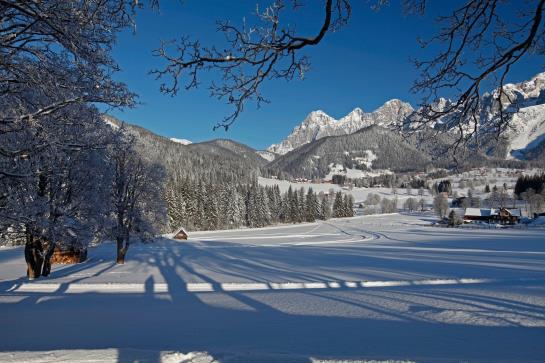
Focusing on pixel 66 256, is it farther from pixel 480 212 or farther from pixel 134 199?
pixel 480 212

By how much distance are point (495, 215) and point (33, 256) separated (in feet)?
311

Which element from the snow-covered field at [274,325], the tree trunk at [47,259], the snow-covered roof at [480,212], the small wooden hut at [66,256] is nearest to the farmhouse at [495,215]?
the snow-covered roof at [480,212]

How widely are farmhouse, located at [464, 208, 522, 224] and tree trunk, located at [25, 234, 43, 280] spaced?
88144mm

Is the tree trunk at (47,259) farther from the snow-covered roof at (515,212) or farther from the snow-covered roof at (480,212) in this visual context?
the snow-covered roof at (480,212)

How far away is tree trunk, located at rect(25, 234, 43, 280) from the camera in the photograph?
16.0 meters

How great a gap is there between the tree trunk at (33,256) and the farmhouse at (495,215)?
3470 inches

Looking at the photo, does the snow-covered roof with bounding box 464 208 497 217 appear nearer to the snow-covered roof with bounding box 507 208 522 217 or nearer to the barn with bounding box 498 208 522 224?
the barn with bounding box 498 208 522 224

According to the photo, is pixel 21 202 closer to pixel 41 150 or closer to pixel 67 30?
pixel 41 150

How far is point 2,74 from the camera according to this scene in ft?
17.3

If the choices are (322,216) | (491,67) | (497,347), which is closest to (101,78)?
(491,67)

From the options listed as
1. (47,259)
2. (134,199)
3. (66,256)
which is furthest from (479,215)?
(47,259)

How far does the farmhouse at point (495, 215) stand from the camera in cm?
8356

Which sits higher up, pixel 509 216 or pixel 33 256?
pixel 33 256

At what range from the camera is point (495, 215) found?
290ft
